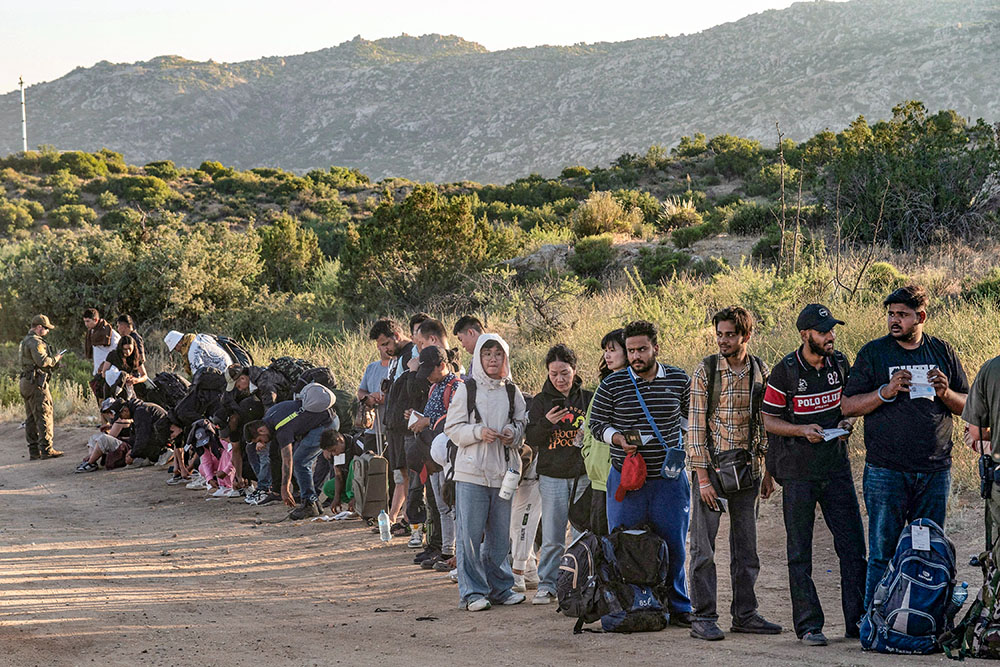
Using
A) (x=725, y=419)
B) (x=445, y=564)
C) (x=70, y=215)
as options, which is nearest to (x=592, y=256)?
(x=445, y=564)

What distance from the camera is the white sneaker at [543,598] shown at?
7.64m

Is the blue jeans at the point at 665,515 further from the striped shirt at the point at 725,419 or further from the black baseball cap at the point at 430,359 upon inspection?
the black baseball cap at the point at 430,359

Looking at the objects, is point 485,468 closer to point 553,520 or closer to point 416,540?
point 553,520

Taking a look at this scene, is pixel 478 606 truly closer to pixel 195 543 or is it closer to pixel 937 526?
pixel 937 526

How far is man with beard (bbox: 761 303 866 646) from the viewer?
20.2 feet

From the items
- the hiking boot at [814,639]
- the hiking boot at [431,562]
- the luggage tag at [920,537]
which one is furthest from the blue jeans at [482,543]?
the luggage tag at [920,537]

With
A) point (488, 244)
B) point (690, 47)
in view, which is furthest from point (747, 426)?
point (690, 47)

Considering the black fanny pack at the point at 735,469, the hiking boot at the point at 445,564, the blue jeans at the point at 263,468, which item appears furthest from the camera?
the blue jeans at the point at 263,468

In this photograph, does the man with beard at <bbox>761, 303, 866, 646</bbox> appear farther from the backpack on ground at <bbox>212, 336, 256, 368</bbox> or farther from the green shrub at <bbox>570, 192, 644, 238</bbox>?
the green shrub at <bbox>570, 192, 644, 238</bbox>

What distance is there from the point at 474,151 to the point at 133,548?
253ft

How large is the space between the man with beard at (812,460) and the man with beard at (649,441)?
0.70m

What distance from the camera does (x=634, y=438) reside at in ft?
21.7

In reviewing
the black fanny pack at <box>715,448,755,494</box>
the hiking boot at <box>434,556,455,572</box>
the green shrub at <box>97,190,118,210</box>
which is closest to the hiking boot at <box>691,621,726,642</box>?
the black fanny pack at <box>715,448,755,494</box>

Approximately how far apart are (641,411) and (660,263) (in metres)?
15.1
